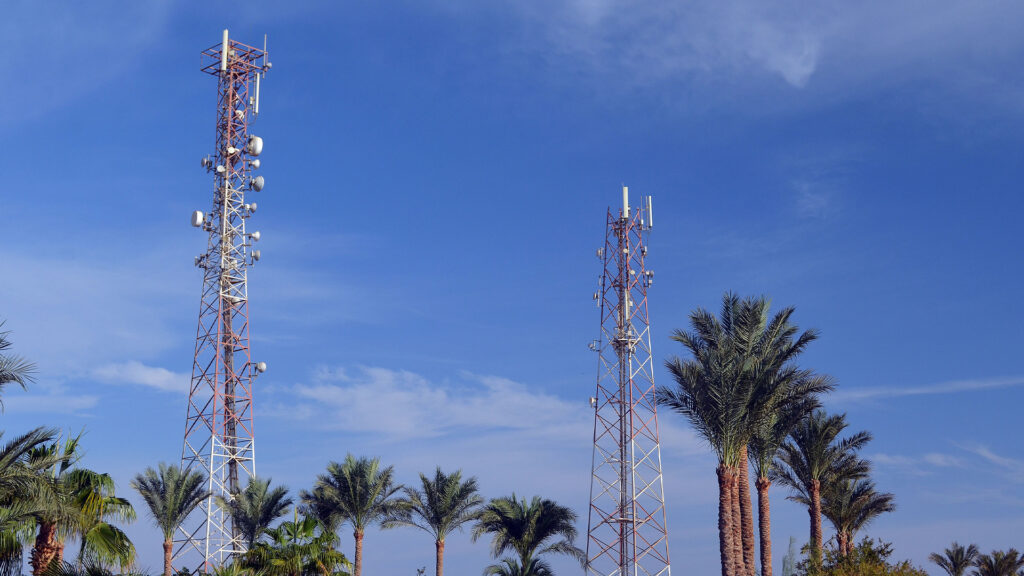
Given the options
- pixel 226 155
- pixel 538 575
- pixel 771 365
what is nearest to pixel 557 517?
pixel 538 575

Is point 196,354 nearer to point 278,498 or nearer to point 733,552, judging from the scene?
point 278,498

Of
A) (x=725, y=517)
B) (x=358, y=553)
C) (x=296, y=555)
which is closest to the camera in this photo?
(x=296, y=555)

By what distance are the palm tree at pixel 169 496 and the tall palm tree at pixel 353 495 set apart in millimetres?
5060

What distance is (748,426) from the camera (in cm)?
3975

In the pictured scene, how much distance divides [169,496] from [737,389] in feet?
83.7

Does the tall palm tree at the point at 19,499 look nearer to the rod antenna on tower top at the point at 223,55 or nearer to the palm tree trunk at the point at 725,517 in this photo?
the palm tree trunk at the point at 725,517

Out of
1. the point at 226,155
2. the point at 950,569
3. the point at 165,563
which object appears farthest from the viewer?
the point at 950,569

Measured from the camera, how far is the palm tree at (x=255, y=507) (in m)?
48.0

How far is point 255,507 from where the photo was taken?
157ft

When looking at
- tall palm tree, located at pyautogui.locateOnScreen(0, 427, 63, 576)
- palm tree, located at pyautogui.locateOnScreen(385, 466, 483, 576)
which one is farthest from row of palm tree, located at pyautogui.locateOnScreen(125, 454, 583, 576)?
tall palm tree, located at pyautogui.locateOnScreen(0, 427, 63, 576)

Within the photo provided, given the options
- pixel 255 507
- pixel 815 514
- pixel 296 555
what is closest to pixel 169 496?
pixel 255 507

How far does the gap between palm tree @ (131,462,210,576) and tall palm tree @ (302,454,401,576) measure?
5060 millimetres

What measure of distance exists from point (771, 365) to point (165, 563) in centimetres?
2758

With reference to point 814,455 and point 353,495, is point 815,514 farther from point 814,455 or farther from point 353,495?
point 353,495
